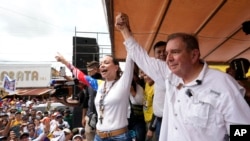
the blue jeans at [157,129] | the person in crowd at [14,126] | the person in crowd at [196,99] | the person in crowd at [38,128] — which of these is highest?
the person in crowd at [196,99]

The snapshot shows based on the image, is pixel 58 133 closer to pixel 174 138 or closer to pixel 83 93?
pixel 83 93

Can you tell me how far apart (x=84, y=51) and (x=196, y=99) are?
9247 millimetres

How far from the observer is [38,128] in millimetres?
11000

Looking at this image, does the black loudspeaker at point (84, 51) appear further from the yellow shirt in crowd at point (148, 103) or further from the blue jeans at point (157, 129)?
the blue jeans at point (157, 129)

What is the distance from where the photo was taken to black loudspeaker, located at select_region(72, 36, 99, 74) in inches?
406

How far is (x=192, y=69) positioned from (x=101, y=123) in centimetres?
137

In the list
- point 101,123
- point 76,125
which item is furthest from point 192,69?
point 76,125

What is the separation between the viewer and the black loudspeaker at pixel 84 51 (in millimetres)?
10300

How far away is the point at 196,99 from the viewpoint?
176 cm

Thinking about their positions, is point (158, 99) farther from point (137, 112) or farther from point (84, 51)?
point (84, 51)

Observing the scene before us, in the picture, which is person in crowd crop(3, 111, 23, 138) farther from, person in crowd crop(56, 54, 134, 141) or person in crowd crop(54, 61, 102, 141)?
person in crowd crop(56, 54, 134, 141)

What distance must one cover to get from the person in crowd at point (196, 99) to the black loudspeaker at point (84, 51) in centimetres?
831

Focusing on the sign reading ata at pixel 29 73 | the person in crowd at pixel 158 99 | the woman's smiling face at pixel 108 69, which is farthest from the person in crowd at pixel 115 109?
the sign reading ata at pixel 29 73

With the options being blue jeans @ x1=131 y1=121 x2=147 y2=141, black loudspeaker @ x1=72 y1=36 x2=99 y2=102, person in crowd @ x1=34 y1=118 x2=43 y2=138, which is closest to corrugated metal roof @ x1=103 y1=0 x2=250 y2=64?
blue jeans @ x1=131 y1=121 x2=147 y2=141
